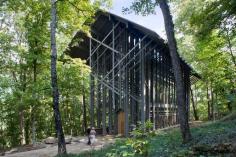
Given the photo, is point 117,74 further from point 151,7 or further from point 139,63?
point 151,7

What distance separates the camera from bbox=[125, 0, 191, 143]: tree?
12.3m

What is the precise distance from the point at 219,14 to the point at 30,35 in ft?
44.3

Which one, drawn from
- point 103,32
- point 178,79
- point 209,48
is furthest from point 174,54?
point 103,32

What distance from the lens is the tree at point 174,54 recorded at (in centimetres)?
1228

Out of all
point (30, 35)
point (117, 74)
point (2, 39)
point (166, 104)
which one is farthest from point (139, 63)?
point (2, 39)

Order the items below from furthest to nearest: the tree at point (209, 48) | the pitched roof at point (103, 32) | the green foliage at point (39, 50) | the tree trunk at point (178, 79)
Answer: the pitched roof at point (103, 32), the green foliage at point (39, 50), the tree at point (209, 48), the tree trunk at point (178, 79)

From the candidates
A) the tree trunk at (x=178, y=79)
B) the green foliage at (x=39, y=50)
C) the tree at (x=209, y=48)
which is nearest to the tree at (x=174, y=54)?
the tree trunk at (x=178, y=79)

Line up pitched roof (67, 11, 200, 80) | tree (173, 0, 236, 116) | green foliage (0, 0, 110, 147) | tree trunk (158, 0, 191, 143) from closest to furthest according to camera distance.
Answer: tree trunk (158, 0, 191, 143) < tree (173, 0, 236, 116) < green foliage (0, 0, 110, 147) < pitched roof (67, 11, 200, 80)

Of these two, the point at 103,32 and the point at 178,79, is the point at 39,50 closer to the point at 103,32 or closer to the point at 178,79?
the point at 103,32

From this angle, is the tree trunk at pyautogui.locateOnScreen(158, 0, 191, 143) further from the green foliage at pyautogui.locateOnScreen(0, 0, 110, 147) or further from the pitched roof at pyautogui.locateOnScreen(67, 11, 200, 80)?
the pitched roof at pyautogui.locateOnScreen(67, 11, 200, 80)

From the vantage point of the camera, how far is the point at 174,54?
12.5 meters

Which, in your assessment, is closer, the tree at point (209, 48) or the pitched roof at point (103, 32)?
the tree at point (209, 48)

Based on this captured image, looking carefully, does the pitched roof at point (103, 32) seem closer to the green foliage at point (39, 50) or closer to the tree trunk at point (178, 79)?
the green foliage at point (39, 50)

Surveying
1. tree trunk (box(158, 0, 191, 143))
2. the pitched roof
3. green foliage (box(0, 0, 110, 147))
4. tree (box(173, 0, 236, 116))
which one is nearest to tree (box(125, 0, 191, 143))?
tree trunk (box(158, 0, 191, 143))
